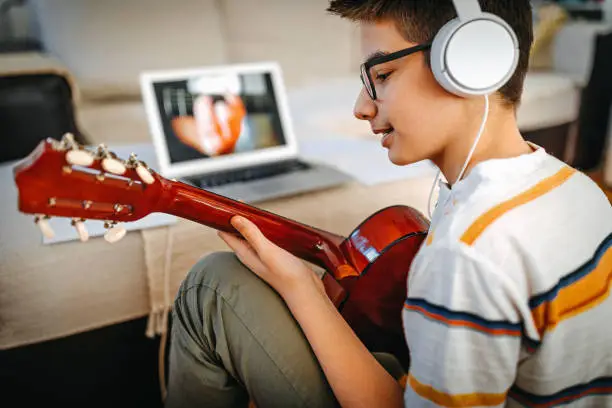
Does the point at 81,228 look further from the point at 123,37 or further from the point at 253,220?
the point at 123,37

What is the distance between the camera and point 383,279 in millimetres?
779

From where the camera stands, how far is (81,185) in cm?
56

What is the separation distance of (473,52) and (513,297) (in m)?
0.26

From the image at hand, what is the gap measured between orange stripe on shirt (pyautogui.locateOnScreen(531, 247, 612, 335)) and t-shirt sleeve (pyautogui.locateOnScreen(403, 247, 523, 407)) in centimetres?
3

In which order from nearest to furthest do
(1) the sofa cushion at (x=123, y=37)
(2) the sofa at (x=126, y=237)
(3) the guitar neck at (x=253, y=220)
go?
(3) the guitar neck at (x=253, y=220) < (2) the sofa at (x=126, y=237) < (1) the sofa cushion at (x=123, y=37)

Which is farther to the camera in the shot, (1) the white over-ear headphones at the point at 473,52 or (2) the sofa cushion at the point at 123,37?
(2) the sofa cushion at the point at 123,37

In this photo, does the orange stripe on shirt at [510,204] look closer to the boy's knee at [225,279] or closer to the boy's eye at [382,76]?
the boy's eye at [382,76]

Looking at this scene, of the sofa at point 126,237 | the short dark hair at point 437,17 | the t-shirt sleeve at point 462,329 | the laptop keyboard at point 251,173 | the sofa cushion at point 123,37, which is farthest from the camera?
the sofa cushion at point 123,37

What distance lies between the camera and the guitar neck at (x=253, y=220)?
0.69 m

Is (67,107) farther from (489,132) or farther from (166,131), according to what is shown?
(489,132)

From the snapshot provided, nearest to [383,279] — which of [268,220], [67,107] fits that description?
[268,220]

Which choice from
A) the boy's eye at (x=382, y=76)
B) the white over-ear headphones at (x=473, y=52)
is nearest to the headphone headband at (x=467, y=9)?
the white over-ear headphones at (x=473, y=52)

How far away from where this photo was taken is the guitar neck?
2.26 feet

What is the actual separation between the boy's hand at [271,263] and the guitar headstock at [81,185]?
0.48ft
